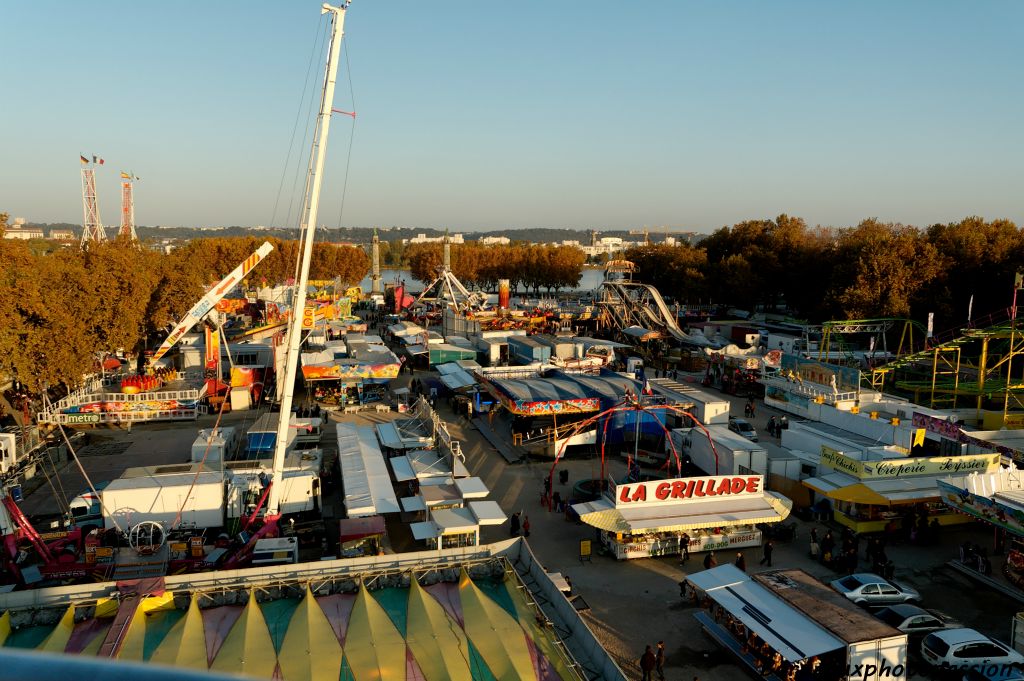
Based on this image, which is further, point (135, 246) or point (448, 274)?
point (448, 274)

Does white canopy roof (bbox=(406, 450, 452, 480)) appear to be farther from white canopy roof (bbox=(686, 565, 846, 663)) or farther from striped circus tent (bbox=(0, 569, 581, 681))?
striped circus tent (bbox=(0, 569, 581, 681))

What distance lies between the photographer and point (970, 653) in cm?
1299

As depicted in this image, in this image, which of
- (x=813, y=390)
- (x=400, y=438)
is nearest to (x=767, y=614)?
(x=400, y=438)

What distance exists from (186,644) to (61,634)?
2.03 metres

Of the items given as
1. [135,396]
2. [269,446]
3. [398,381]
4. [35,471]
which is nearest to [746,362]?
[398,381]

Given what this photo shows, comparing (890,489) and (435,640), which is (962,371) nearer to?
(890,489)

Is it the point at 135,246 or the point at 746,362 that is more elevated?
the point at 135,246

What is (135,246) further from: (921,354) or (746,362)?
(921,354)

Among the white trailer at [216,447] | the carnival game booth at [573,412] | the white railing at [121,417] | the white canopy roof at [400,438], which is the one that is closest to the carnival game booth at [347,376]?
the white railing at [121,417]

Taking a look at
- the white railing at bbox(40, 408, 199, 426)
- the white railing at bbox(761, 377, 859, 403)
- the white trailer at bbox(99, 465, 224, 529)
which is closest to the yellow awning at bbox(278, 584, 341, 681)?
the white trailer at bbox(99, 465, 224, 529)

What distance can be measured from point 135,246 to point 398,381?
67.7 ft

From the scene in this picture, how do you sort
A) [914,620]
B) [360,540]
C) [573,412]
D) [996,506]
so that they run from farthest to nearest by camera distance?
1. [573,412]
2. [360,540]
3. [996,506]
4. [914,620]

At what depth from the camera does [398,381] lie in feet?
135

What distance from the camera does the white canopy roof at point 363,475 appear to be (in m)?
18.7
